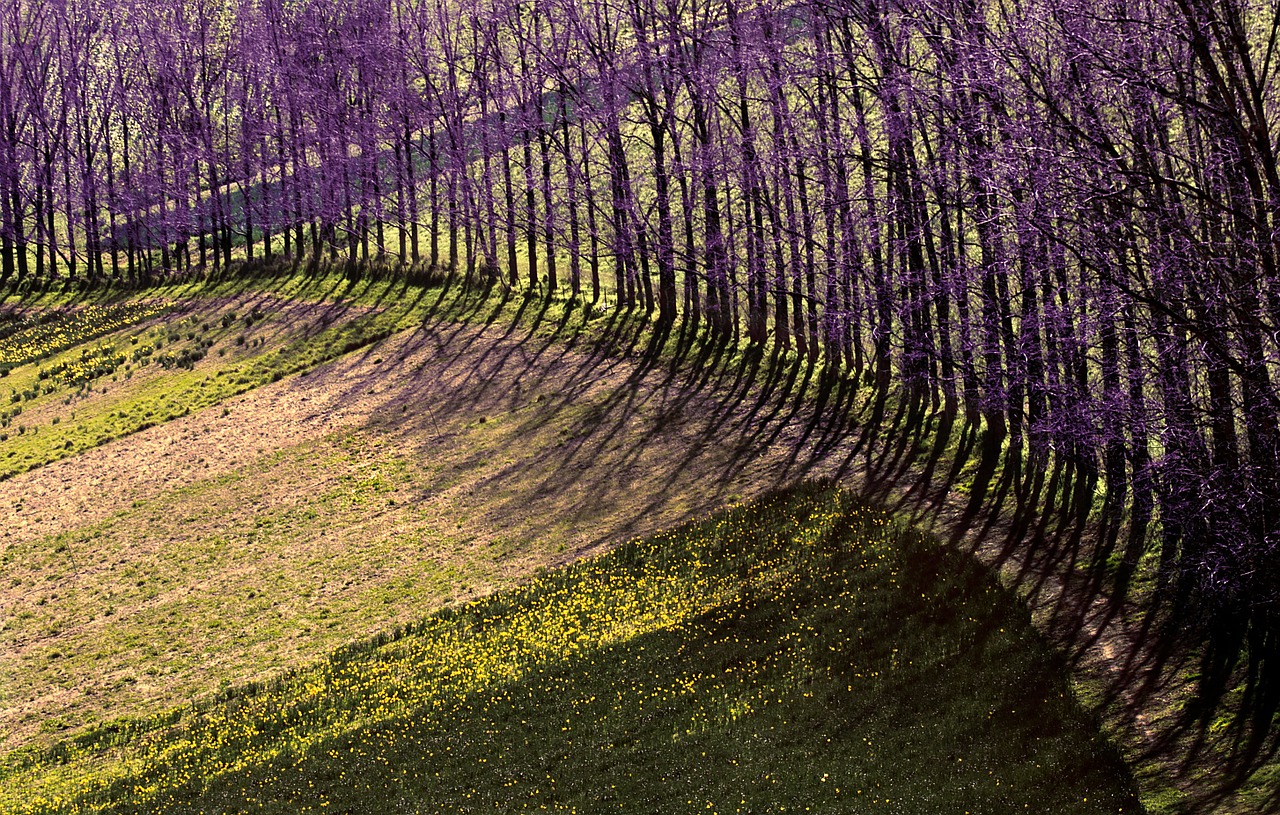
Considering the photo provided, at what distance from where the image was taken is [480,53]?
48.7 m

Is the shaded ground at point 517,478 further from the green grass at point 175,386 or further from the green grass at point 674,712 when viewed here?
the green grass at point 674,712

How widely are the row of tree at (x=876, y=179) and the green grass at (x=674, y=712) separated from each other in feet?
12.1

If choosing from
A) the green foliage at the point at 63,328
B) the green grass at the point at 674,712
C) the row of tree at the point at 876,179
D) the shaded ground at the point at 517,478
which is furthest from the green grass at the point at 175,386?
the green grass at the point at 674,712

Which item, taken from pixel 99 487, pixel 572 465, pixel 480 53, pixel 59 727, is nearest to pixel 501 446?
pixel 572 465

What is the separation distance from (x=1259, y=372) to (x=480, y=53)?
131 feet

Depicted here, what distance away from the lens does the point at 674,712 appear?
19.5 meters

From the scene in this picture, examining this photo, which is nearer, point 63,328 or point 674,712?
point 674,712

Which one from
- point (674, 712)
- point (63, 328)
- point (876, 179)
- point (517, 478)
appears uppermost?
point (63, 328)

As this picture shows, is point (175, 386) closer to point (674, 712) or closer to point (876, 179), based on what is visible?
point (876, 179)

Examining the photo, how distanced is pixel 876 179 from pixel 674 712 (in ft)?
43.2

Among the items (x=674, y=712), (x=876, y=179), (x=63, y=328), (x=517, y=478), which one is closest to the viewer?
(x=674, y=712)

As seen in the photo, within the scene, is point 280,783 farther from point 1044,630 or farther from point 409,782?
point 1044,630

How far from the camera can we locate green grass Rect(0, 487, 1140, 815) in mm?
16938

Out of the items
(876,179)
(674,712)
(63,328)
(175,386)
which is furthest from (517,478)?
(63,328)
